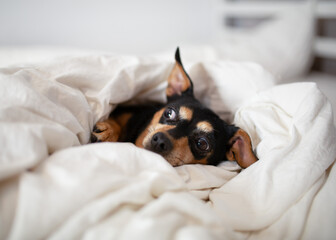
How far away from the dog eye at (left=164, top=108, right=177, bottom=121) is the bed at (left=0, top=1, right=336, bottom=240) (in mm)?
248

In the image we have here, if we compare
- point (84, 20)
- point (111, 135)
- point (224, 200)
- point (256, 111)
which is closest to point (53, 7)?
point (84, 20)

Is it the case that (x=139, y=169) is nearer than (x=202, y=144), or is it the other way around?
(x=139, y=169)

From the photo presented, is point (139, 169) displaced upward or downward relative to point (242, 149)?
upward

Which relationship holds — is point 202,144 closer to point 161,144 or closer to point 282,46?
point 161,144

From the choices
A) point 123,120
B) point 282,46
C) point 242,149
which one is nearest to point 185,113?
point 242,149

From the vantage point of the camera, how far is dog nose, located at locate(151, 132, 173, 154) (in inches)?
47.4

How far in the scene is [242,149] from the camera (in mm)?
1257

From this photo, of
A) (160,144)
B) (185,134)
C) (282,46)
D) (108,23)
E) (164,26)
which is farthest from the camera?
(164,26)

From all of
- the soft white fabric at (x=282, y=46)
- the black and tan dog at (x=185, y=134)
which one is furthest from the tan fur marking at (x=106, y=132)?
the soft white fabric at (x=282, y=46)

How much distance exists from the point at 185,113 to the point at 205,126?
13 centimetres

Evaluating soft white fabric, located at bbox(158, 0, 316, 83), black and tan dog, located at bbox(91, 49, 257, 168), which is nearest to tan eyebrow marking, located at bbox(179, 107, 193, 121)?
black and tan dog, located at bbox(91, 49, 257, 168)

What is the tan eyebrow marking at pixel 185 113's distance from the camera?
4.59 ft

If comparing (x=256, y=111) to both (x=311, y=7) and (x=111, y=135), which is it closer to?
(x=111, y=135)

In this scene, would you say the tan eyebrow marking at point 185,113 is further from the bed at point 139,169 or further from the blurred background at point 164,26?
the blurred background at point 164,26
